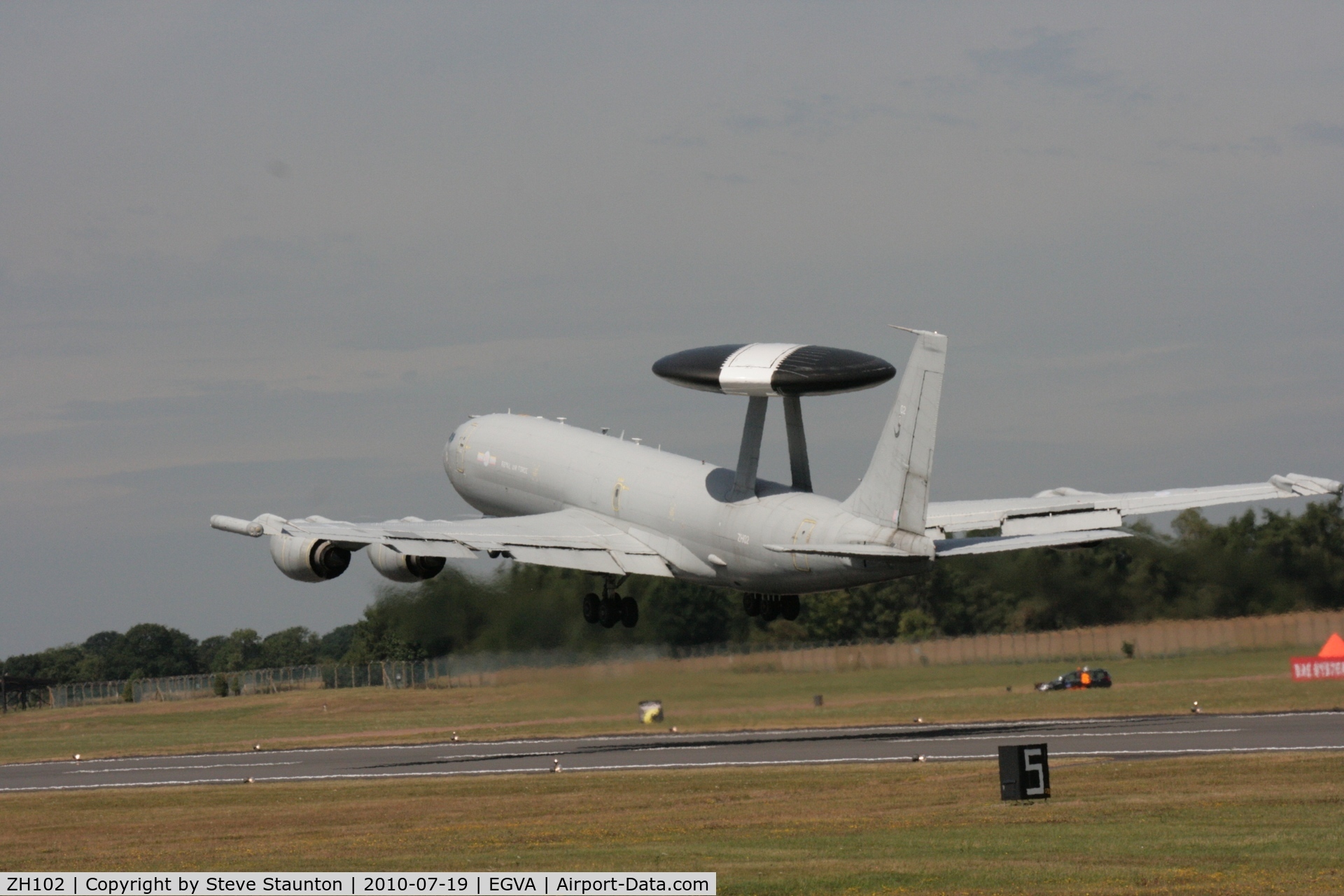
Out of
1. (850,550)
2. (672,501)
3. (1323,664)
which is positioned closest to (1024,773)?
(850,550)

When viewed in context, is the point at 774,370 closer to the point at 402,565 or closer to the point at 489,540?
the point at 489,540

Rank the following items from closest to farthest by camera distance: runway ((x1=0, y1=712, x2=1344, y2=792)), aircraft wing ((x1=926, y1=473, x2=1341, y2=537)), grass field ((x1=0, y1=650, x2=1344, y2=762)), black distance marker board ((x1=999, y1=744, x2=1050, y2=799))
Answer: black distance marker board ((x1=999, y1=744, x2=1050, y2=799)), runway ((x1=0, y1=712, x2=1344, y2=792)), aircraft wing ((x1=926, y1=473, x2=1341, y2=537)), grass field ((x1=0, y1=650, x2=1344, y2=762))

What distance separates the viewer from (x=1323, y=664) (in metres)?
62.5

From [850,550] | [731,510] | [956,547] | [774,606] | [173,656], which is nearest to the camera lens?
[850,550]

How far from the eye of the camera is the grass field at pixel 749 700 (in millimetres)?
59750

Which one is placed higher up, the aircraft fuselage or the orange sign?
the aircraft fuselage

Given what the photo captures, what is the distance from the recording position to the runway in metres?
49.7

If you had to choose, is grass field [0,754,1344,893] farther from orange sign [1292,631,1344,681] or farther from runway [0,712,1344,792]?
orange sign [1292,631,1344,681]

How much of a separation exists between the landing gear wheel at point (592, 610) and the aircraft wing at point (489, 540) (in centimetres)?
314

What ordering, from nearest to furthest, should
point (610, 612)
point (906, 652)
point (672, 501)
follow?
1. point (672, 501)
2. point (610, 612)
3. point (906, 652)

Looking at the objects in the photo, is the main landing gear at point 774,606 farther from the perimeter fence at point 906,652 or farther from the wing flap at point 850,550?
the wing flap at point 850,550

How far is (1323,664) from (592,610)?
25199 mm

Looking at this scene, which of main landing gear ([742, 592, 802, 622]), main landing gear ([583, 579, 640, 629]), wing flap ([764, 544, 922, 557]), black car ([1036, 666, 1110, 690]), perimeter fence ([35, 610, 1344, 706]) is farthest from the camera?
black car ([1036, 666, 1110, 690])
